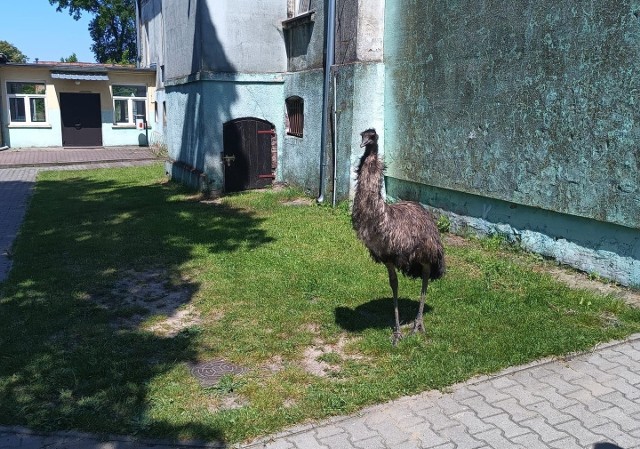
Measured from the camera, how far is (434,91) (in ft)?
32.1

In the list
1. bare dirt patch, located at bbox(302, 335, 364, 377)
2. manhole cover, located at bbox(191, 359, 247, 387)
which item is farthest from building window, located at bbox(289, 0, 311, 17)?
manhole cover, located at bbox(191, 359, 247, 387)

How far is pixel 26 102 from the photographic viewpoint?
26.9 m

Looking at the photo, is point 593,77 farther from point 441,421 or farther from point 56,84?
point 56,84

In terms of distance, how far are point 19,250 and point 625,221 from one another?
30.0 ft

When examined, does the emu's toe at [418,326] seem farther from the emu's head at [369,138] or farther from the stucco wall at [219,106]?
the stucco wall at [219,106]

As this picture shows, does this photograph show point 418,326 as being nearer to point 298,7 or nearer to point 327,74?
point 327,74

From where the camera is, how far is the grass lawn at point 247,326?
178 inches

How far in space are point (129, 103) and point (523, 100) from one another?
2494 cm

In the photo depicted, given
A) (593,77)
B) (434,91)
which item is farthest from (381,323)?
(434,91)

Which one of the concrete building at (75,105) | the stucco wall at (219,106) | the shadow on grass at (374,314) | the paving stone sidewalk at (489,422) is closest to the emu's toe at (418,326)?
the shadow on grass at (374,314)

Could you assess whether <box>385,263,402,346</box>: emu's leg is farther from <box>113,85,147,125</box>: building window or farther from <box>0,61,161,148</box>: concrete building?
<box>113,85,147,125</box>: building window

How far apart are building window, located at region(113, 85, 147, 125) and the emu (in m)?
26.2

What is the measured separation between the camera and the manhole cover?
496 centimetres

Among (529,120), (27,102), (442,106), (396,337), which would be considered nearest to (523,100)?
(529,120)
